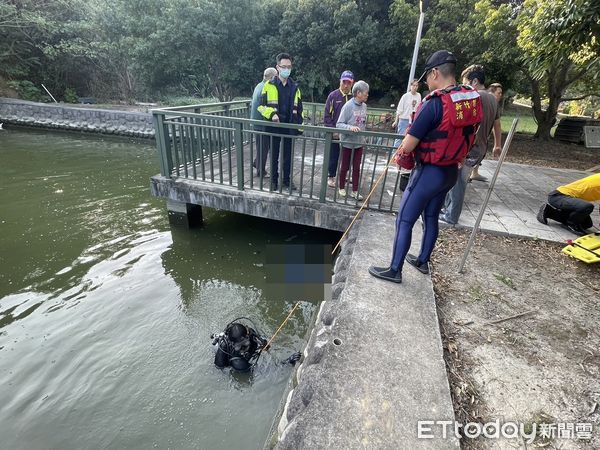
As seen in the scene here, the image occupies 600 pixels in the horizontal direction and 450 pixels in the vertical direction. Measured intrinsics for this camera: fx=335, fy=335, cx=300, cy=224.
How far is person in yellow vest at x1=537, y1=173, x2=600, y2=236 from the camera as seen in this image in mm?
4039

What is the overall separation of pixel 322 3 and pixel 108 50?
35.4 feet

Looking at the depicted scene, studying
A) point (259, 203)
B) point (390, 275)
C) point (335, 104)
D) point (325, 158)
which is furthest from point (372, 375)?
point (335, 104)

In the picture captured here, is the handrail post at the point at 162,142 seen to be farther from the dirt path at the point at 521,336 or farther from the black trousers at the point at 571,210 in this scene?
the black trousers at the point at 571,210

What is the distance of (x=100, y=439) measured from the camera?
245 centimetres

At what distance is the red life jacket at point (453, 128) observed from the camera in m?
2.26

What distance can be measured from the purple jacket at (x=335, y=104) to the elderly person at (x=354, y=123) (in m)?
0.31

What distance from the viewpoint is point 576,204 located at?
13.2 ft

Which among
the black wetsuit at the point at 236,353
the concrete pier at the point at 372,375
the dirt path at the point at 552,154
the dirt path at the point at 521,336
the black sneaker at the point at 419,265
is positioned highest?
the black sneaker at the point at 419,265

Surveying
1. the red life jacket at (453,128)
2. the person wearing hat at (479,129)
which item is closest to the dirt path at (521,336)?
the person wearing hat at (479,129)

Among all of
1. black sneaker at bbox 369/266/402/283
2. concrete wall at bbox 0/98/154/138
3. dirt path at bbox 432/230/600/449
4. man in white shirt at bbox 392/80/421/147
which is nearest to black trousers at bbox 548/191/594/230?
dirt path at bbox 432/230/600/449

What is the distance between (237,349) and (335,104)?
340cm

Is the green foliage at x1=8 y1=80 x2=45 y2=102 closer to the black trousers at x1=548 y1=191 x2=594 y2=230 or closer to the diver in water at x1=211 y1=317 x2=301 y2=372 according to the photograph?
the diver in water at x1=211 y1=317 x2=301 y2=372

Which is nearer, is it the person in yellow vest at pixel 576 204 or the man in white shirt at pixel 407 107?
the person in yellow vest at pixel 576 204

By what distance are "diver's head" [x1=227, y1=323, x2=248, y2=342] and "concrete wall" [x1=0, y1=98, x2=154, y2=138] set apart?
12057 mm
